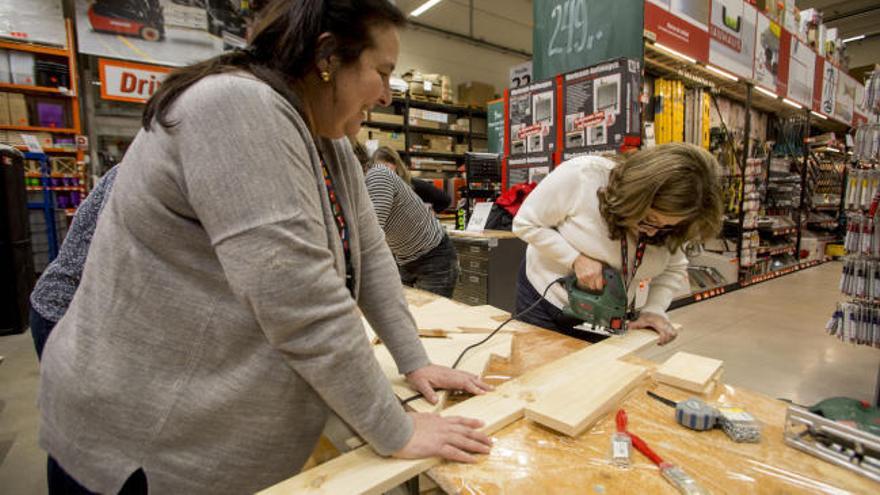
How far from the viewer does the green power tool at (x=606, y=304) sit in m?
1.28

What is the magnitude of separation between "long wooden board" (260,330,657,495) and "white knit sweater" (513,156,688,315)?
1.00 ft

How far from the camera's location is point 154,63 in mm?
5625

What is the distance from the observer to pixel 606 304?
4.23 ft

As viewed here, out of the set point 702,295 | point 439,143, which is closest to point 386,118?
point 439,143

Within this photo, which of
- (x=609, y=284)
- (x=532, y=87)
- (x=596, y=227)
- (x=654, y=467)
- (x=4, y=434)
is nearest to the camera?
(x=654, y=467)

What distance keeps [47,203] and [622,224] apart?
19.5ft

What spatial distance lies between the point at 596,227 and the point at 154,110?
1334 millimetres

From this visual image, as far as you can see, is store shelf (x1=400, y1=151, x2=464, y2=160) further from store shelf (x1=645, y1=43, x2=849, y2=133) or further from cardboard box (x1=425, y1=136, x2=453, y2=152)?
store shelf (x1=645, y1=43, x2=849, y2=133)

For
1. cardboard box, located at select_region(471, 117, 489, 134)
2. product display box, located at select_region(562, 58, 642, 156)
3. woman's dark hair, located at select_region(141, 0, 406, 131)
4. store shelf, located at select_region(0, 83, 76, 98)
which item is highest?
cardboard box, located at select_region(471, 117, 489, 134)

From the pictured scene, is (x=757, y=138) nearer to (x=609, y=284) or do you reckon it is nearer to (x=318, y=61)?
(x=609, y=284)

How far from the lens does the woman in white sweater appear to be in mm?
1268

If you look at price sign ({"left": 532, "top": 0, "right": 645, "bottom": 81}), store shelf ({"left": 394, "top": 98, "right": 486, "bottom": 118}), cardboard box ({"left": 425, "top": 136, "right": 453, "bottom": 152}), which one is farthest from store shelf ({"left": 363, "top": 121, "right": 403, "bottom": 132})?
price sign ({"left": 532, "top": 0, "right": 645, "bottom": 81})

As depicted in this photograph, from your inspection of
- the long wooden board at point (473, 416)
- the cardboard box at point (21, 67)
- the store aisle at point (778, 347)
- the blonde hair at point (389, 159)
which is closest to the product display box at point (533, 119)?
the blonde hair at point (389, 159)

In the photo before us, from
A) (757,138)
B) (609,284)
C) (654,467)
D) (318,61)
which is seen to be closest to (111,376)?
(318,61)
